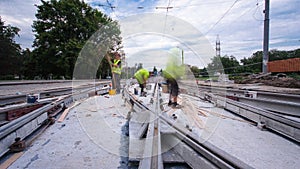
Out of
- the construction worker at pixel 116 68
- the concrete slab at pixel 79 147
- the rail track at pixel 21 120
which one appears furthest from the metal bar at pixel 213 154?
the construction worker at pixel 116 68

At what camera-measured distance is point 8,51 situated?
25688 millimetres

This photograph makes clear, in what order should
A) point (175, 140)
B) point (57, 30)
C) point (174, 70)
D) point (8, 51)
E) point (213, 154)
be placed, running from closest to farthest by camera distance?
1. point (213, 154)
2. point (175, 140)
3. point (174, 70)
4. point (57, 30)
5. point (8, 51)

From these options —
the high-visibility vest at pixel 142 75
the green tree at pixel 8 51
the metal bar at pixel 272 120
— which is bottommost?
the metal bar at pixel 272 120

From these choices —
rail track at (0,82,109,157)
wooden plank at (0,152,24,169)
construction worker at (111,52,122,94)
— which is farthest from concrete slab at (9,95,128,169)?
construction worker at (111,52,122,94)

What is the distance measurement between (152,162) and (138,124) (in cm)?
108

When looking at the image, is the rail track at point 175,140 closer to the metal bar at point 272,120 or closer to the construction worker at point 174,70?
the metal bar at point 272,120

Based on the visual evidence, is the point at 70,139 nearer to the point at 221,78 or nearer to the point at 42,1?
the point at 221,78

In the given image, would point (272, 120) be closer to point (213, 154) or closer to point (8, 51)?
point (213, 154)

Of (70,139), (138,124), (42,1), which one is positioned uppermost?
(42,1)

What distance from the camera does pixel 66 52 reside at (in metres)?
19.5

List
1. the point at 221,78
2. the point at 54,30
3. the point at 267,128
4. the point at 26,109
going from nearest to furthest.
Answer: the point at 267,128 < the point at 26,109 < the point at 221,78 < the point at 54,30

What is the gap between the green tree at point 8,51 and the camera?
2479 cm

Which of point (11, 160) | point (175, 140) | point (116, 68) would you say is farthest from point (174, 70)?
point (116, 68)

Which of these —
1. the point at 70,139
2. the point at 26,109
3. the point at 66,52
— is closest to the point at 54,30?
the point at 66,52
